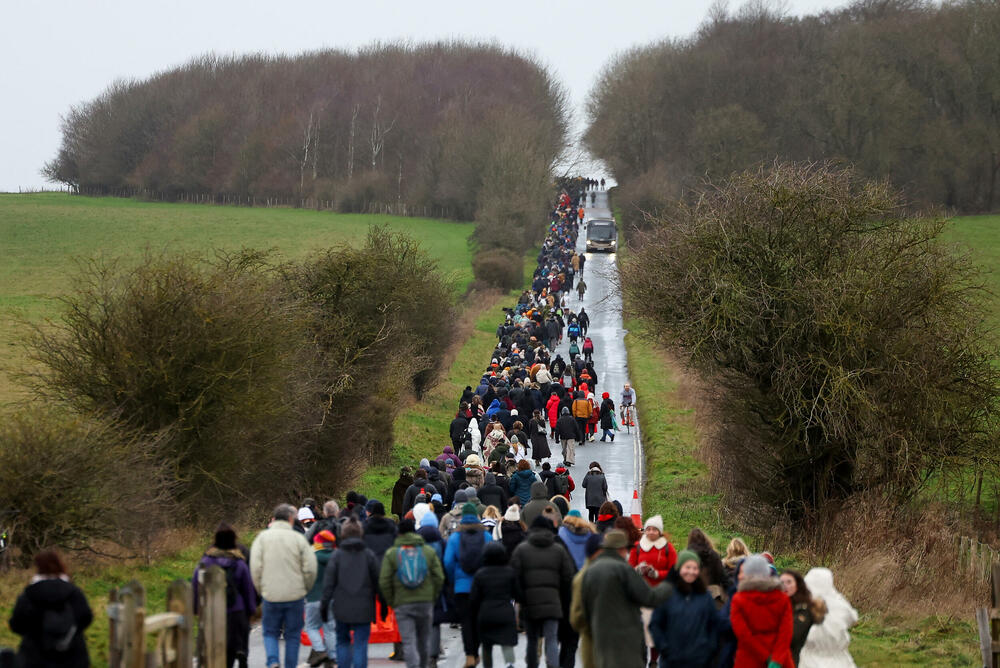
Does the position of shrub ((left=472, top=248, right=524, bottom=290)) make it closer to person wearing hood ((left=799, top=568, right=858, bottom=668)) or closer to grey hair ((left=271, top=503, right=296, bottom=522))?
grey hair ((left=271, top=503, right=296, bottom=522))

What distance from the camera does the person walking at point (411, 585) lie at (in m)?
11.5

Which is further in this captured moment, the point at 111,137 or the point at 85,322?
the point at 111,137

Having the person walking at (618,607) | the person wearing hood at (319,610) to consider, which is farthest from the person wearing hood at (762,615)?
the person wearing hood at (319,610)

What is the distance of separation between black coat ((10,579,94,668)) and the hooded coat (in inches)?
147

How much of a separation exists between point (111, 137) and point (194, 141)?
12.0 metres

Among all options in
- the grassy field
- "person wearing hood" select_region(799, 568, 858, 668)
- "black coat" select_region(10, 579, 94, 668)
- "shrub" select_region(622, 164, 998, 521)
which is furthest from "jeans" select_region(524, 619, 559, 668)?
the grassy field

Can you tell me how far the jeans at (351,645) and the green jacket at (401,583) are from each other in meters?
0.39

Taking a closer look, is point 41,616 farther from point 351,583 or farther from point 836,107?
point 836,107

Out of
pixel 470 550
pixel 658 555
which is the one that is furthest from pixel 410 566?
pixel 658 555

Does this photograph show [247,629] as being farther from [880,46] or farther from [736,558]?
[880,46]

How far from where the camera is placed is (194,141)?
119 m

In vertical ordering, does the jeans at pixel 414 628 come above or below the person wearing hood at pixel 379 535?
below

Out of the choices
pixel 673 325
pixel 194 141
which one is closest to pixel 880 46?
pixel 194 141

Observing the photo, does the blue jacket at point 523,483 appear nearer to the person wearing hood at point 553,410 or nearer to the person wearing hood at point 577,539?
the person wearing hood at point 577,539
